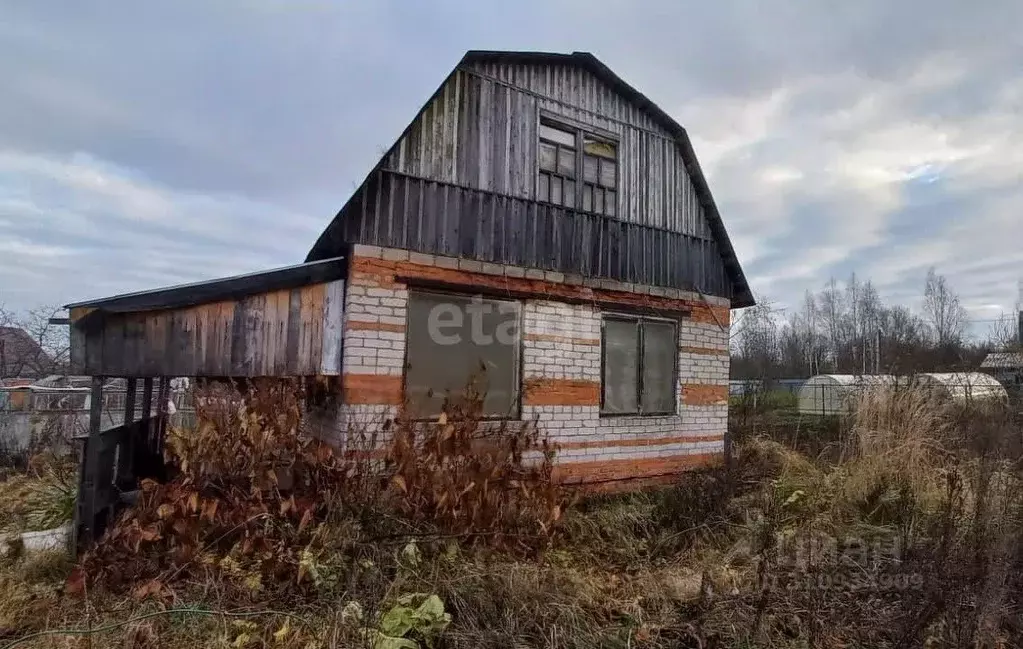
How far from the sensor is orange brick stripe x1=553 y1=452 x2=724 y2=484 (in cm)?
704

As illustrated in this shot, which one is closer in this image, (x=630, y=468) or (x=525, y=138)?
(x=525, y=138)

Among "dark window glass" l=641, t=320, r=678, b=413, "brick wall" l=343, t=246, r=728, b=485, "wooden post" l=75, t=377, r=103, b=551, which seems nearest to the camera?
"wooden post" l=75, t=377, r=103, b=551

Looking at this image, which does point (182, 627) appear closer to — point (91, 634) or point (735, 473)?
A: point (91, 634)

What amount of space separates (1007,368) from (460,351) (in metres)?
22.4

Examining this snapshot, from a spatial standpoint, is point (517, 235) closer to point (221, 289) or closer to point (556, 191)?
point (556, 191)

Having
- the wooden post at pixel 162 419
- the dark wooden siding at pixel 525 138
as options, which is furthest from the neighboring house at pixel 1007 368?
the wooden post at pixel 162 419

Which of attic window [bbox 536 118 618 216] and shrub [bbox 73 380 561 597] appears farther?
attic window [bbox 536 118 618 216]

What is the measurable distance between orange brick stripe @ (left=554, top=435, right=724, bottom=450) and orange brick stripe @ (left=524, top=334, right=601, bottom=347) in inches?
48.3

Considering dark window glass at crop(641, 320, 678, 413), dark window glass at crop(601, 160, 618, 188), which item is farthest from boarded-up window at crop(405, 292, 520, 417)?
dark window glass at crop(601, 160, 618, 188)

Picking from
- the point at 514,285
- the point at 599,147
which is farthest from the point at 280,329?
the point at 599,147

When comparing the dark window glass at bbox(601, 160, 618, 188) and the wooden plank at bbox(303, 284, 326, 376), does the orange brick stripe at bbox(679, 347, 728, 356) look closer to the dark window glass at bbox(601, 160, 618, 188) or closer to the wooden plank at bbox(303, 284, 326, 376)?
the dark window glass at bbox(601, 160, 618, 188)

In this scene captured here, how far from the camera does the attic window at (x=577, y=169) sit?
7266 millimetres

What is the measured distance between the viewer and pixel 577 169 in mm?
7469

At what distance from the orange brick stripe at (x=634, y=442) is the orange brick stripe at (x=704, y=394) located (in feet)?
1.72
